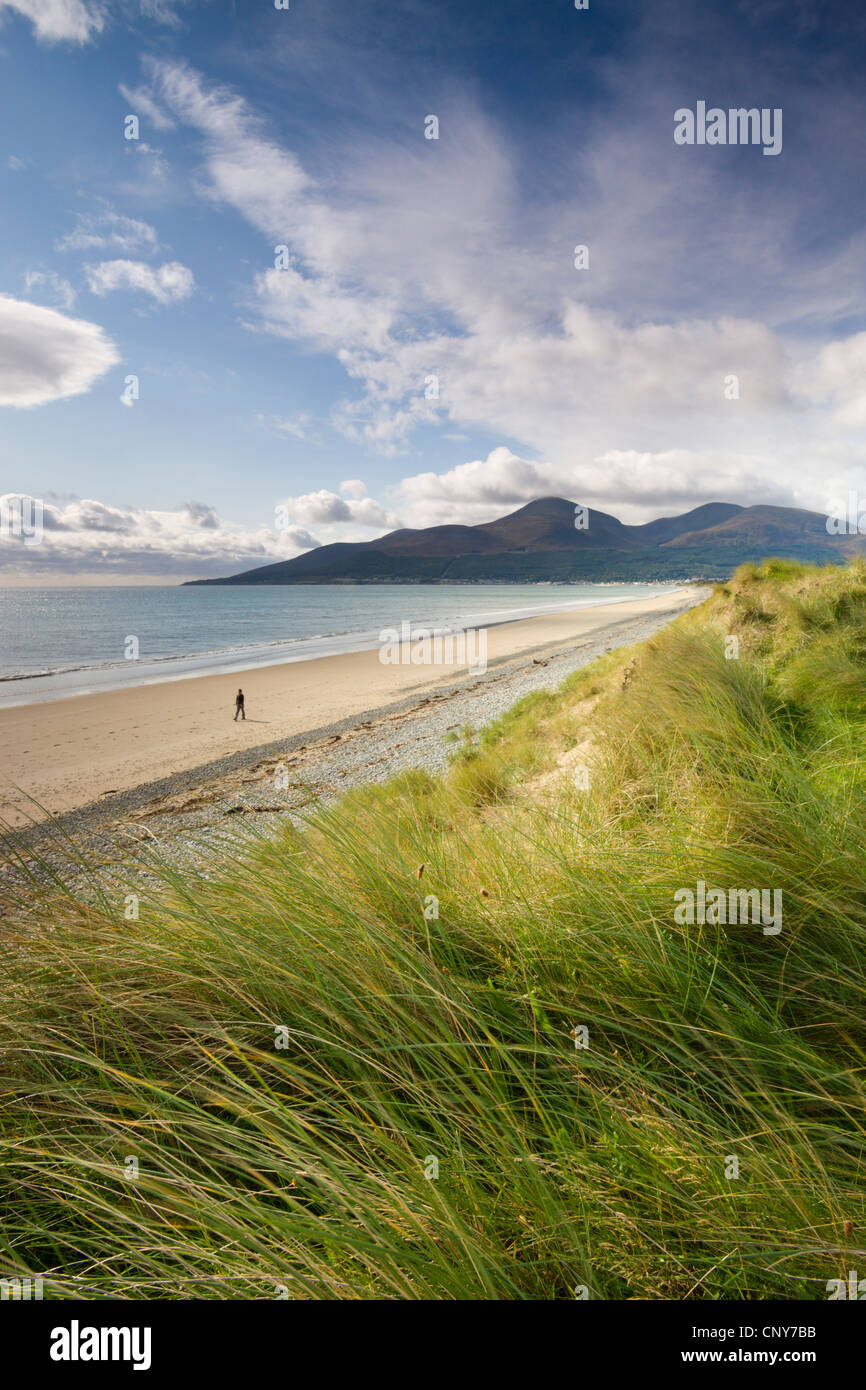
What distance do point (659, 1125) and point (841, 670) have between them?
569 cm

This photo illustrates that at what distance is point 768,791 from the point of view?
10.00 ft

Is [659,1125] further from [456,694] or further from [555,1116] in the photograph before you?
[456,694]

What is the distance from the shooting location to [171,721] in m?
17.9

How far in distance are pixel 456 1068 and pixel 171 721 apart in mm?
18061

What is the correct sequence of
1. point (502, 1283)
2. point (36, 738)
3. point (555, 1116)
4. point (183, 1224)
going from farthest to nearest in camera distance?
point (36, 738), point (555, 1116), point (183, 1224), point (502, 1283)

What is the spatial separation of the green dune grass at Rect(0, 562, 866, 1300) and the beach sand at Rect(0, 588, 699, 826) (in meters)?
5.97

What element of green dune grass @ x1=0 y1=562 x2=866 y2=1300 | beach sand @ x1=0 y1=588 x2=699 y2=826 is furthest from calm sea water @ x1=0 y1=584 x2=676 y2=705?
green dune grass @ x1=0 y1=562 x2=866 y2=1300

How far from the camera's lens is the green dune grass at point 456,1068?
1.31m

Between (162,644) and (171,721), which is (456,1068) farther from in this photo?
(162,644)

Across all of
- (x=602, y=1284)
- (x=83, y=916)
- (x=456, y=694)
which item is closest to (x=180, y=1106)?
(x=83, y=916)

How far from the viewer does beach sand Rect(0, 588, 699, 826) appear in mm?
12525

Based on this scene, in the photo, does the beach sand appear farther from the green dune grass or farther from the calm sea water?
the green dune grass

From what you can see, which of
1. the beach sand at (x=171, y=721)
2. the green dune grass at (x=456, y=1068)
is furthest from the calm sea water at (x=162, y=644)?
the green dune grass at (x=456, y=1068)

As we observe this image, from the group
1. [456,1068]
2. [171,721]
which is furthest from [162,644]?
[456,1068]
